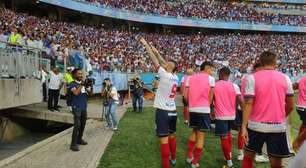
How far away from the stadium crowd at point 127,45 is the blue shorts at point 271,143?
33.2ft

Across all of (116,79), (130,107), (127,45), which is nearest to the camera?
(130,107)

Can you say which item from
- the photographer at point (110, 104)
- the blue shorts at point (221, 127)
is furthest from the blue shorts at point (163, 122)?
the photographer at point (110, 104)

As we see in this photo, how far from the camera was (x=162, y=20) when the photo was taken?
52.2 meters

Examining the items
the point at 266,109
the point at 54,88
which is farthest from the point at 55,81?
the point at 266,109

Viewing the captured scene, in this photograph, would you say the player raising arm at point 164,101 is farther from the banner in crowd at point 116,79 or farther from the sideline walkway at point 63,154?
the banner in crowd at point 116,79

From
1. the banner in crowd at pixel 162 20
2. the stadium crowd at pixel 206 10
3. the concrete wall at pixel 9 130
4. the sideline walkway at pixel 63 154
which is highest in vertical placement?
the stadium crowd at pixel 206 10

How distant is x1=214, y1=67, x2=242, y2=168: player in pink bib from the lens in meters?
8.50

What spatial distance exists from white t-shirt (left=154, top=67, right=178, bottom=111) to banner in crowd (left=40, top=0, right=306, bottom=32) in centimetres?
3156

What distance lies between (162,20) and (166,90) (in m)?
45.2

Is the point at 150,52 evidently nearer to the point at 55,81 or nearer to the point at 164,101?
the point at 164,101

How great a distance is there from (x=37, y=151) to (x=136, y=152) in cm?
Result: 229

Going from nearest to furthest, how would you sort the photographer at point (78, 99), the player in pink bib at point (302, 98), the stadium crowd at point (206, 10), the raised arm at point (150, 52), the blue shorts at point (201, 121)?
1. the raised arm at point (150, 52)
2. the blue shorts at point (201, 121)
3. the player in pink bib at point (302, 98)
4. the photographer at point (78, 99)
5. the stadium crowd at point (206, 10)

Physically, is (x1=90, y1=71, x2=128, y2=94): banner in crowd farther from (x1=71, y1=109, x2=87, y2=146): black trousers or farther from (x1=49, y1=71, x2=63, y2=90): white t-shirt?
(x1=71, y1=109, x2=87, y2=146): black trousers

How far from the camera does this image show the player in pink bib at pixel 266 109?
18.9 ft
